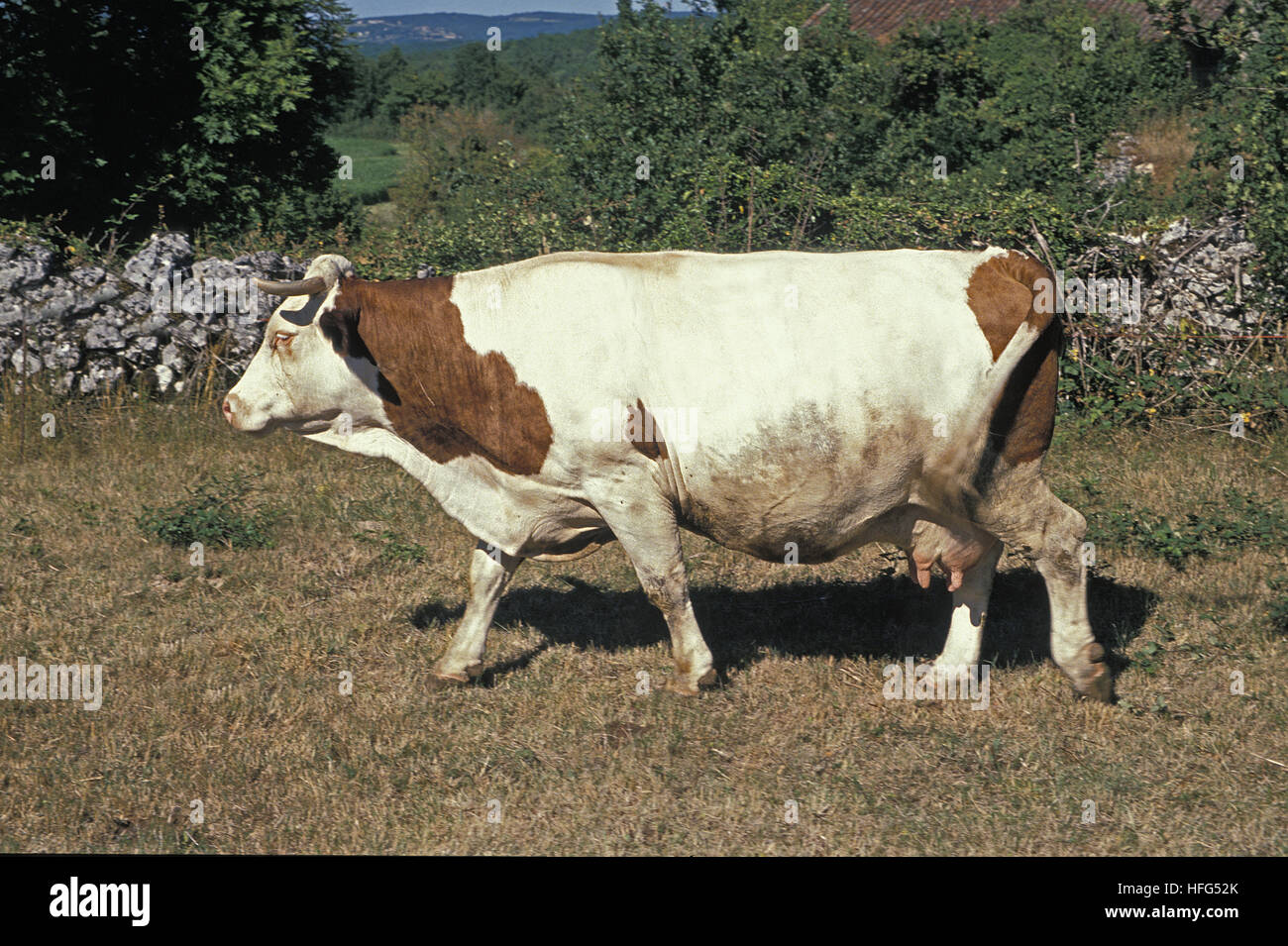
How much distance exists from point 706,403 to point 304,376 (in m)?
1.93

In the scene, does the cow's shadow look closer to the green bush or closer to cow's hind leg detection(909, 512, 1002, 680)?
cow's hind leg detection(909, 512, 1002, 680)

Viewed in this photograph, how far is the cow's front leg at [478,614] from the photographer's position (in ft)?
20.9

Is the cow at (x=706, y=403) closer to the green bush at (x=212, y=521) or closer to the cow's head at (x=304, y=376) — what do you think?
the cow's head at (x=304, y=376)

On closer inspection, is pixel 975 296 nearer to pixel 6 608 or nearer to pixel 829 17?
pixel 6 608

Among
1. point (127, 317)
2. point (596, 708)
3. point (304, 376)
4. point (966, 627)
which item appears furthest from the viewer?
point (127, 317)

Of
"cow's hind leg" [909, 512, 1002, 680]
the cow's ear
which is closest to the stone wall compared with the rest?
the cow's ear

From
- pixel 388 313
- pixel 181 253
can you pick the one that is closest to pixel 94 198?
pixel 181 253

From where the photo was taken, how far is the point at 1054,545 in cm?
575

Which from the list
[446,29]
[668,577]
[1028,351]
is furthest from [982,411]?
[446,29]

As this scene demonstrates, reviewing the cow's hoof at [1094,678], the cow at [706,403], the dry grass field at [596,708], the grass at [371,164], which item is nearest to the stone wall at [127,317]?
the dry grass field at [596,708]

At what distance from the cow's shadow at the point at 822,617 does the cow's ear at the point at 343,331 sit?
1798 mm

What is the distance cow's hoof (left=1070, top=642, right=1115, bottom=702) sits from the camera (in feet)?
19.2

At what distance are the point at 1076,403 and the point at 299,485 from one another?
6.10m

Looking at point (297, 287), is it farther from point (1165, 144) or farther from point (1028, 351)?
point (1165, 144)
